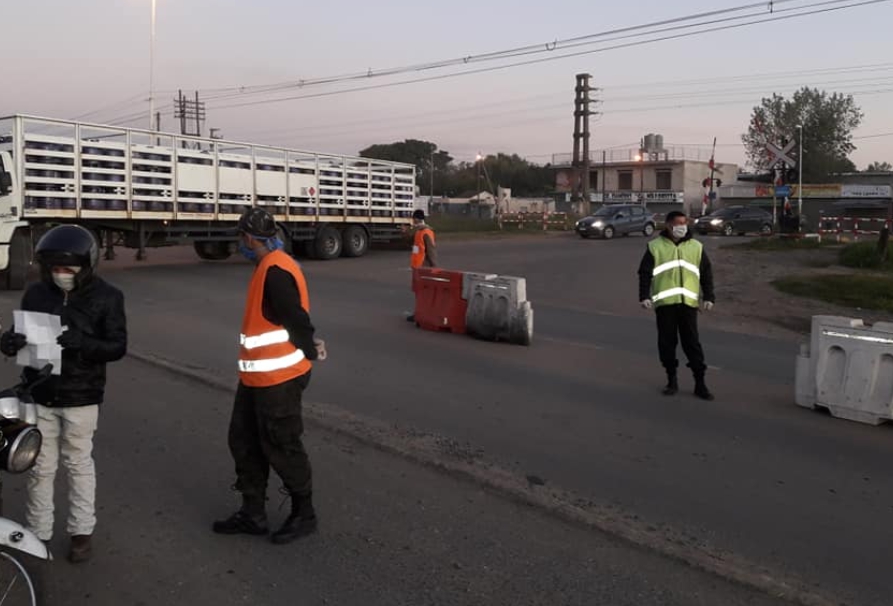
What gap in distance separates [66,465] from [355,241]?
22.0m

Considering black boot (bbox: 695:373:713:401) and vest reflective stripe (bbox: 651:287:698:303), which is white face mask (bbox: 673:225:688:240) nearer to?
vest reflective stripe (bbox: 651:287:698:303)

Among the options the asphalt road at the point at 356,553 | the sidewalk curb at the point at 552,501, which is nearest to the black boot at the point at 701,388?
the sidewalk curb at the point at 552,501

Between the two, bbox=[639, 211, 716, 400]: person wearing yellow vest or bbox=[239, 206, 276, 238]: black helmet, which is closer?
bbox=[239, 206, 276, 238]: black helmet

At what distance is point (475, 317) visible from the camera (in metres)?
10.9

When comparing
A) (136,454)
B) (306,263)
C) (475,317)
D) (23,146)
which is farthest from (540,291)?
(136,454)

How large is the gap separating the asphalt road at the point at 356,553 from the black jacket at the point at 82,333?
88 centimetres

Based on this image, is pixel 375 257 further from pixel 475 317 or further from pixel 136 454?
pixel 136 454

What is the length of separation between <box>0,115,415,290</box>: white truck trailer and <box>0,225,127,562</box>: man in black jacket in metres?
12.0

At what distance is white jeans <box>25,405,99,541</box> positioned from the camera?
3.86m

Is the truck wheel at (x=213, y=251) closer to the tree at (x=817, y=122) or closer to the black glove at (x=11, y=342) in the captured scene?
the black glove at (x=11, y=342)

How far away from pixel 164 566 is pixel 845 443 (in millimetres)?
5173

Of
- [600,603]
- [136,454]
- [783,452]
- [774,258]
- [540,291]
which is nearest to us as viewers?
[600,603]

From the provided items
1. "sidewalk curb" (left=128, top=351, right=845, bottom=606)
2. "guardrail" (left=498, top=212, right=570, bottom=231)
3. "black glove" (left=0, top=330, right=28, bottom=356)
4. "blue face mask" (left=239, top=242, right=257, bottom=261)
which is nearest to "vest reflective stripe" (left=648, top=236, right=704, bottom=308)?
"sidewalk curb" (left=128, top=351, right=845, bottom=606)

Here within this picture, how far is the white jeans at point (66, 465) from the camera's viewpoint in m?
3.86
